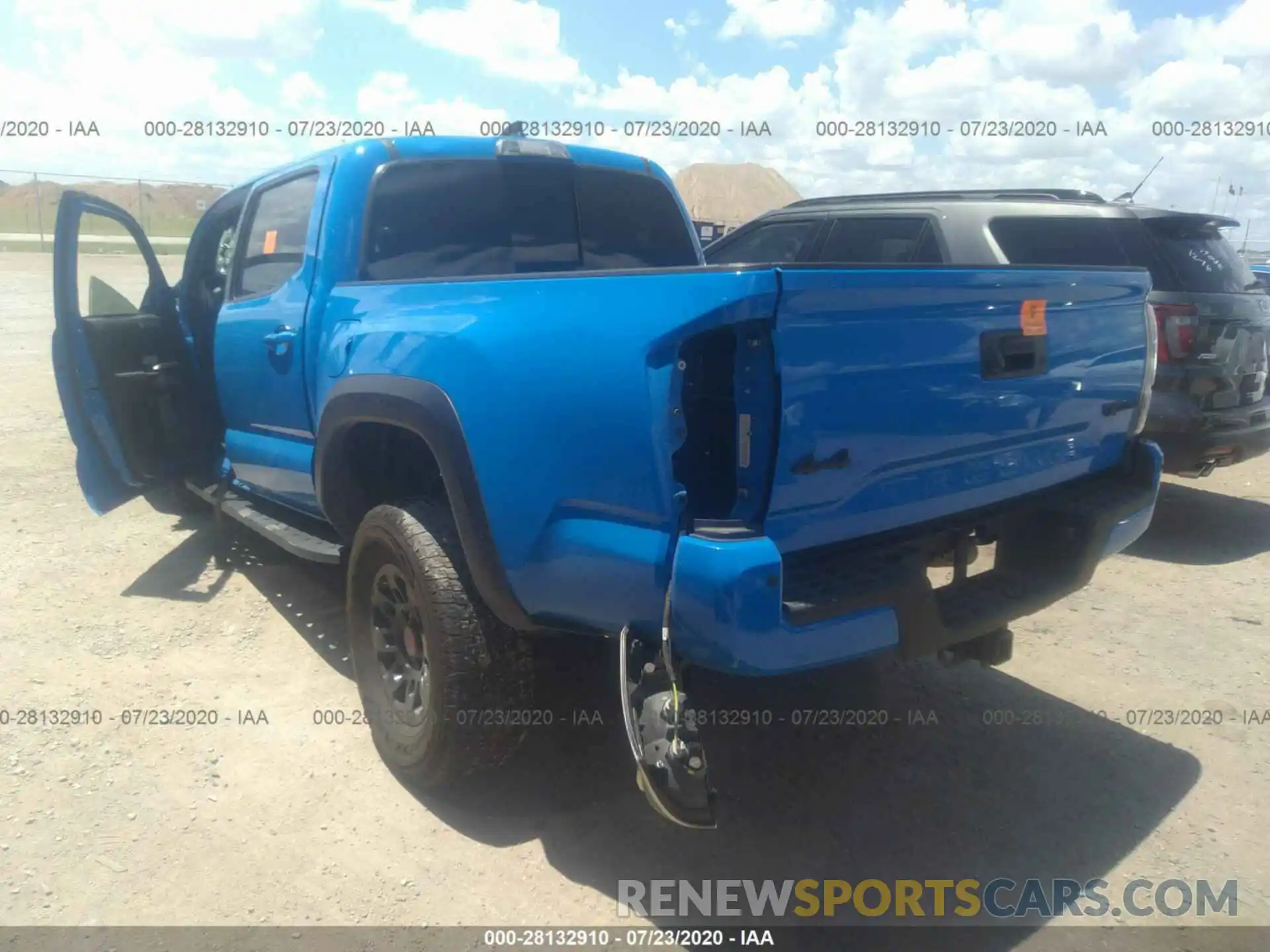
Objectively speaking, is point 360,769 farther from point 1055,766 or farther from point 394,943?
point 1055,766

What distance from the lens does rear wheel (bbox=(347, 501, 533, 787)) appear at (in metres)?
2.84

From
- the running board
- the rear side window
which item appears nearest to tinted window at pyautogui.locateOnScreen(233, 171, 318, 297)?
the rear side window

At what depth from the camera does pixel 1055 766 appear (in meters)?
3.37

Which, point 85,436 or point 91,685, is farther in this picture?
point 85,436

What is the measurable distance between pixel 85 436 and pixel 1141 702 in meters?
4.94

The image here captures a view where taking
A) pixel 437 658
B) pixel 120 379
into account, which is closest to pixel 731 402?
pixel 437 658

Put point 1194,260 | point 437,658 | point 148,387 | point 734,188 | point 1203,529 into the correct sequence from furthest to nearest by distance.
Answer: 1. point 734,188
2. point 1203,529
3. point 1194,260
4. point 148,387
5. point 437,658

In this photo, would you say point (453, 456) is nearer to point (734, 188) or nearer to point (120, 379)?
point (120, 379)

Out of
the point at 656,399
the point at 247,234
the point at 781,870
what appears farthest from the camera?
the point at 247,234

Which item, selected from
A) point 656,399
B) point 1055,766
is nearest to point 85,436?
point 656,399

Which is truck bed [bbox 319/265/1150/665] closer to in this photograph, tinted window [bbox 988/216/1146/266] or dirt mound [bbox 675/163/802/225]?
tinted window [bbox 988/216/1146/266]

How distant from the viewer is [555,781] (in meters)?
3.26

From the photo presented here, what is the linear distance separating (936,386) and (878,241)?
3624 millimetres

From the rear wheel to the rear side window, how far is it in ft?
3.44
